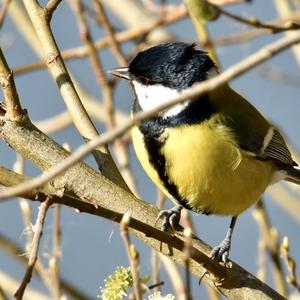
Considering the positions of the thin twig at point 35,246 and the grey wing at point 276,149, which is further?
the grey wing at point 276,149

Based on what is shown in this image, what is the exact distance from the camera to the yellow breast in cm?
201

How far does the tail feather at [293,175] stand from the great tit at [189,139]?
27cm

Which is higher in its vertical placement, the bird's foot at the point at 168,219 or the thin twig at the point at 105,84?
the thin twig at the point at 105,84

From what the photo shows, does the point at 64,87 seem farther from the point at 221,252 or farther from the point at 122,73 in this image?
the point at 221,252

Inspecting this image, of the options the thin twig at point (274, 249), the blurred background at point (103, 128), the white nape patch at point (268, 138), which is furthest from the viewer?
the blurred background at point (103, 128)

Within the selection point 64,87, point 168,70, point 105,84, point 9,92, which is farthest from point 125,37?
point 9,92

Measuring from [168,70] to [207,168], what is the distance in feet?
0.88

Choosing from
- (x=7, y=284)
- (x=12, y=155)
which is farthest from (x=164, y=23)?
(x=12, y=155)

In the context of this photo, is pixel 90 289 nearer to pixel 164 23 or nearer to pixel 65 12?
pixel 65 12

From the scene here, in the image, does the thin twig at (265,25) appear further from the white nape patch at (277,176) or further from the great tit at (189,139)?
the white nape patch at (277,176)

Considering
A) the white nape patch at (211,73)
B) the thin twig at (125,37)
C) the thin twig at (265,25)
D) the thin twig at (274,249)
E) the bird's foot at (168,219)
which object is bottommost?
the bird's foot at (168,219)

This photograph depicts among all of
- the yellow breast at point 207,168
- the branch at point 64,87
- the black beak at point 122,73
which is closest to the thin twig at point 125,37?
the black beak at point 122,73

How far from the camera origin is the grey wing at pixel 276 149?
2319 mm

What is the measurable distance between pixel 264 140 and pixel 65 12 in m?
2.64
